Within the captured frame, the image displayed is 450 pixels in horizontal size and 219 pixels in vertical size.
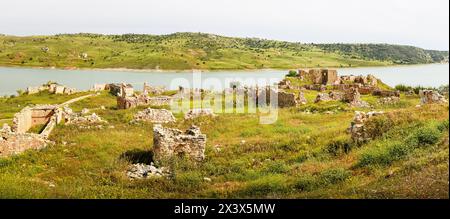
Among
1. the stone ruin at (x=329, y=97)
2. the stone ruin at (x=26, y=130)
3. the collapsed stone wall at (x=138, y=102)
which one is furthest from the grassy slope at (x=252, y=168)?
the stone ruin at (x=329, y=97)

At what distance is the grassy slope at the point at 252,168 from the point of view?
941cm

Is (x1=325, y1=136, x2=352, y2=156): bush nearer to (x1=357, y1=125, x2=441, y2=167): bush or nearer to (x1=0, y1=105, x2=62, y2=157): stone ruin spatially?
(x1=357, y1=125, x2=441, y2=167): bush

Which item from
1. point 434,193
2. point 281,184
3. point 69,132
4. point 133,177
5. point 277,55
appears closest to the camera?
point 434,193

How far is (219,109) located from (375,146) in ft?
→ 59.7

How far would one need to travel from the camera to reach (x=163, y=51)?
466 ft

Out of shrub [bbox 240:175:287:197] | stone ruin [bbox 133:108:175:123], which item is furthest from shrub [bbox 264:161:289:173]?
stone ruin [bbox 133:108:175:123]

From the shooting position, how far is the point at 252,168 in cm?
1320

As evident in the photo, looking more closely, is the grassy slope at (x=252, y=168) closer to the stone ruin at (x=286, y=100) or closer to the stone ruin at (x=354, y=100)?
the stone ruin at (x=354, y=100)

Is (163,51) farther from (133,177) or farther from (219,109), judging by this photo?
(133,177)

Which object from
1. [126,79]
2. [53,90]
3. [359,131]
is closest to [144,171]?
[359,131]

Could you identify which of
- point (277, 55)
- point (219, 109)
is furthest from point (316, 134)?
point (277, 55)

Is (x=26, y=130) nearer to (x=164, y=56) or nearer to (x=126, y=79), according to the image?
(x=126, y=79)

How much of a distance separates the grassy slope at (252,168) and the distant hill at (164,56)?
4148 inches
